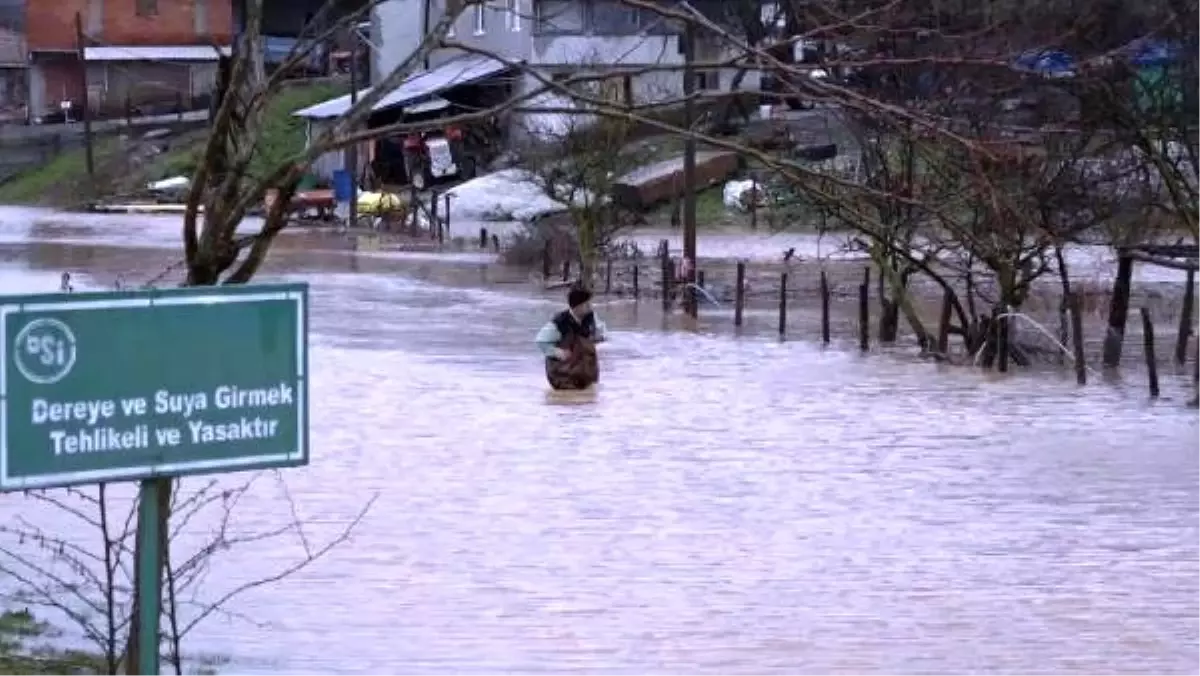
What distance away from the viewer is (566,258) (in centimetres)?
3919

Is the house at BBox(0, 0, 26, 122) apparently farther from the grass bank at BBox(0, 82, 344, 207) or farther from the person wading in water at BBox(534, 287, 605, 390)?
the person wading in water at BBox(534, 287, 605, 390)

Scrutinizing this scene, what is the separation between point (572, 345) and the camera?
21750 millimetres

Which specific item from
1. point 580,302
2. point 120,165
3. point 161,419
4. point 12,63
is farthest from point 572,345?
point 12,63

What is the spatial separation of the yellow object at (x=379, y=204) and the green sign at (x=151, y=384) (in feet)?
158

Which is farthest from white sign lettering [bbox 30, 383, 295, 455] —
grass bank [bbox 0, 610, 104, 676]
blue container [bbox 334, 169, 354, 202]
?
blue container [bbox 334, 169, 354, 202]

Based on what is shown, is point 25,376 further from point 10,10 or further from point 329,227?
point 10,10

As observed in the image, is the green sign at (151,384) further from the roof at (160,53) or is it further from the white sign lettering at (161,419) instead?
the roof at (160,53)

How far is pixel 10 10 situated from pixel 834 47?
246 feet

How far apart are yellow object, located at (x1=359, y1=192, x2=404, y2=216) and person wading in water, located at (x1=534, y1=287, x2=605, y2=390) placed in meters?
32.4

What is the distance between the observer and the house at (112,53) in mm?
64938

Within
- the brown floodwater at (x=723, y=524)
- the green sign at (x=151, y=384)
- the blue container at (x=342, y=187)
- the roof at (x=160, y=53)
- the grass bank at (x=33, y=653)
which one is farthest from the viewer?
the roof at (x=160, y=53)

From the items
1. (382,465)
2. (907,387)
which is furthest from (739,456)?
(907,387)

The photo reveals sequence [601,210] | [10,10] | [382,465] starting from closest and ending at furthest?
[382,465]
[601,210]
[10,10]

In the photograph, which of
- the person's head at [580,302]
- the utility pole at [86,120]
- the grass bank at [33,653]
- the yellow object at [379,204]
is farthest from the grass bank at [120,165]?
the grass bank at [33,653]
